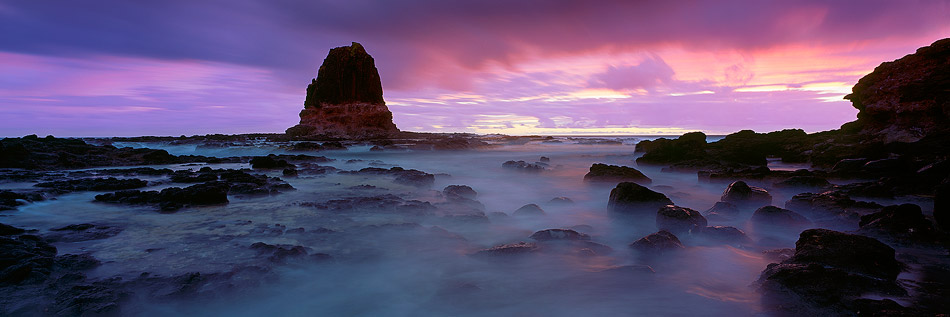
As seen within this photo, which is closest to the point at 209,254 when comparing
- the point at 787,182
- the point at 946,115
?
the point at 787,182

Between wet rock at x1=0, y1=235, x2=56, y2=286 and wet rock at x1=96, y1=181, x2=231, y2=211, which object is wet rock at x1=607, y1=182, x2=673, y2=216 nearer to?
wet rock at x1=0, y1=235, x2=56, y2=286

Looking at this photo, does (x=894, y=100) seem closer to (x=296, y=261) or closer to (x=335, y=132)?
(x=296, y=261)

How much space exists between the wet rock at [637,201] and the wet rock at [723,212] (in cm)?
71

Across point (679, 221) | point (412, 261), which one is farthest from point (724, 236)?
point (412, 261)

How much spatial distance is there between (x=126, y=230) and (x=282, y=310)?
13.7 ft

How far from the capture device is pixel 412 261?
496 centimetres

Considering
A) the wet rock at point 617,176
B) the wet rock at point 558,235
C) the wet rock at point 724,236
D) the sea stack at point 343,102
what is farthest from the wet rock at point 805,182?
the sea stack at point 343,102

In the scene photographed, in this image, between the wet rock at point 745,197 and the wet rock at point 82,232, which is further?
the wet rock at point 745,197

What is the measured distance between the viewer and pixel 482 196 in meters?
10.3

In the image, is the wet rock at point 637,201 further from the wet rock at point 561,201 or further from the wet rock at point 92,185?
the wet rock at point 92,185

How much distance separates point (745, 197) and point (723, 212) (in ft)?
3.78

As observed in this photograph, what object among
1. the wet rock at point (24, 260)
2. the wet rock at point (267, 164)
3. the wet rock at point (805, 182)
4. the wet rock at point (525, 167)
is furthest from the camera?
the wet rock at point (267, 164)

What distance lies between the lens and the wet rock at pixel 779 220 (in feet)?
19.8

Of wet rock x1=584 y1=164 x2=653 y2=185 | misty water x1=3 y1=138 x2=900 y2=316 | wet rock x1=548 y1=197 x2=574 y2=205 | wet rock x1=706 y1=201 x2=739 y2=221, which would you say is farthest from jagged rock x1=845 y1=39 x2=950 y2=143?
wet rock x1=548 y1=197 x2=574 y2=205
